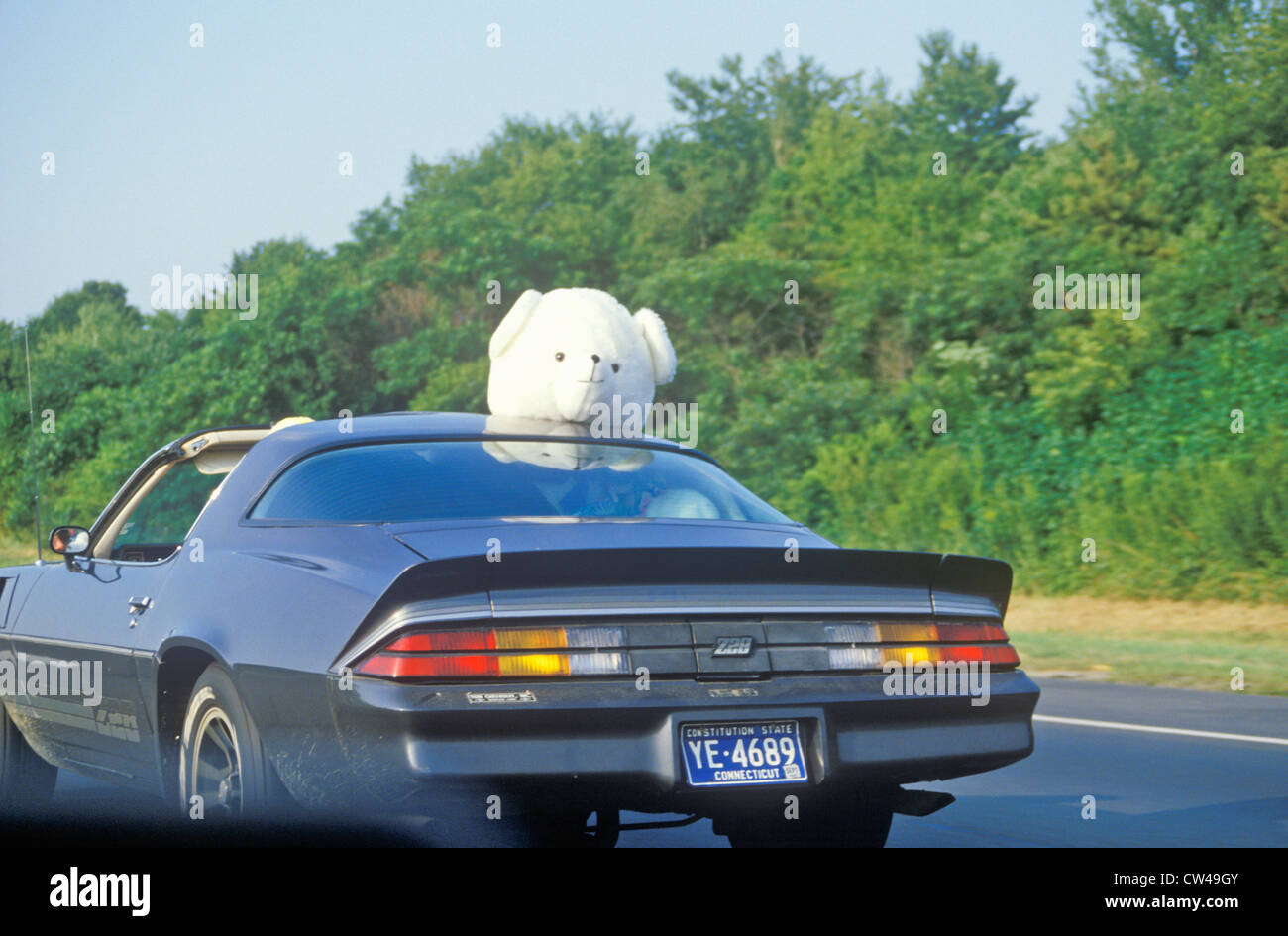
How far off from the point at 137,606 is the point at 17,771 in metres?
1.88

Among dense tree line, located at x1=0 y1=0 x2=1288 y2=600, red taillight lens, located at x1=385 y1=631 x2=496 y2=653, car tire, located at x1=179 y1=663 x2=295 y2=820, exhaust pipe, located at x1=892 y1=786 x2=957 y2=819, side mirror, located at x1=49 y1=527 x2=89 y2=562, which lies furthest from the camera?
dense tree line, located at x1=0 y1=0 x2=1288 y2=600

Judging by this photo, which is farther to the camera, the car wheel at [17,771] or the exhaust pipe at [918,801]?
the car wheel at [17,771]

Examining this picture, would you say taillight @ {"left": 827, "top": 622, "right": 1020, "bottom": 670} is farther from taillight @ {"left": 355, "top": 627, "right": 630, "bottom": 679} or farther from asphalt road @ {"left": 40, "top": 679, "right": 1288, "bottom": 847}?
asphalt road @ {"left": 40, "top": 679, "right": 1288, "bottom": 847}

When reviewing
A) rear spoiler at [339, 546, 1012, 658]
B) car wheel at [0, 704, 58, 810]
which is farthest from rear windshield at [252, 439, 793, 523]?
car wheel at [0, 704, 58, 810]

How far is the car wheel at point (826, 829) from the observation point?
5250 mm

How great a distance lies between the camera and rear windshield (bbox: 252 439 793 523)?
5.23 m

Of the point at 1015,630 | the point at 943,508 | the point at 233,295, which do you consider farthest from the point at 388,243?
the point at 1015,630

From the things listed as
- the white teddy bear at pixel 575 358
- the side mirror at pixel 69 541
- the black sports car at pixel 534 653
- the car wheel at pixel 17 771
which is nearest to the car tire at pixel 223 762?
the black sports car at pixel 534 653

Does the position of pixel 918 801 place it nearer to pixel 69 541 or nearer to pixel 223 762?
pixel 223 762

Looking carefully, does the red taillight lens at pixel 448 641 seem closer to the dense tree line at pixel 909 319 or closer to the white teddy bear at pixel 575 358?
the white teddy bear at pixel 575 358

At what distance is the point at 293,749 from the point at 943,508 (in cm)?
1799

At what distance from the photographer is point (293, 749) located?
4.54 m

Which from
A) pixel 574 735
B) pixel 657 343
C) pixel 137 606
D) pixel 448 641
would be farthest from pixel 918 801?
pixel 657 343
